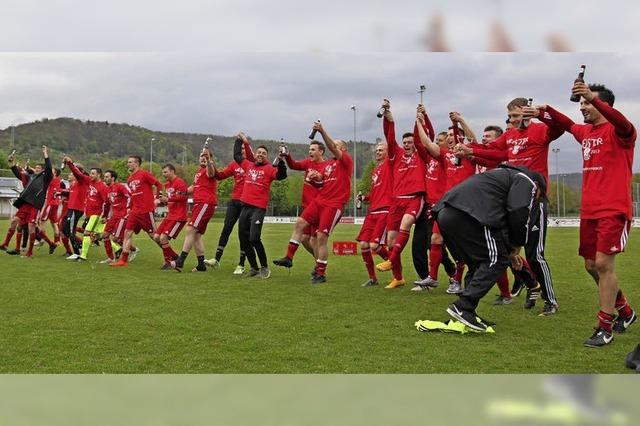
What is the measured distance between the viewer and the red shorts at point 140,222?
A: 12.3m

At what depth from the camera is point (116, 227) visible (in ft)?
42.8

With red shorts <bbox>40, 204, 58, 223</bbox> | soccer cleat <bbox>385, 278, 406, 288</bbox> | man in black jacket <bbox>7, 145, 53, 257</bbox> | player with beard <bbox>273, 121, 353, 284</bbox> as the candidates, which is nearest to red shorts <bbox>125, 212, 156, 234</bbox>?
man in black jacket <bbox>7, 145, 53, 257</bbox>

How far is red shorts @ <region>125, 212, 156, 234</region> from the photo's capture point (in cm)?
1232

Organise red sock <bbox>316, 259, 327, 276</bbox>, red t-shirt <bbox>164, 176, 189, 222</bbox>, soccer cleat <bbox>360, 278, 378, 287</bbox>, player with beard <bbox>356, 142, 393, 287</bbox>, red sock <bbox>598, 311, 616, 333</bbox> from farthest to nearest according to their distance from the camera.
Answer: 1. red t-shirt <bbox>164, 176, 189, 222</bbox>
2. red sock <bbox>316, 259, 327, 276</bbox>
3. player with beard <bbox>356, 142, 393, 287</bbox>
4. soccer cleat <bbox>360, 278, 378, 287</bbox>
5. red sock <bbox>598, 311, 616, 333</bbox>

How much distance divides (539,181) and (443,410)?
3.28 metres

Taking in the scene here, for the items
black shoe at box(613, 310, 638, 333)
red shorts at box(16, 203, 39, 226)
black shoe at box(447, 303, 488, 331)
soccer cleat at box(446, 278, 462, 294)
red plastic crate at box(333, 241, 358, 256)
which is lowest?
red plastic crate at box(333, 241, 358, 256)

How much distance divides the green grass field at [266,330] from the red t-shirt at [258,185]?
147 centimetres

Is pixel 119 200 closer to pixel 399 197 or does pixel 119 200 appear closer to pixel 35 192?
A: pixel 35 192

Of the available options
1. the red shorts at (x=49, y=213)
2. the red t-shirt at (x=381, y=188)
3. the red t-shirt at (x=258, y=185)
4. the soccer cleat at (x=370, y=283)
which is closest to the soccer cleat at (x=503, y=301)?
the soccer cleat at (x=370, y=283)

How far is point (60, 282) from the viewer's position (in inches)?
370

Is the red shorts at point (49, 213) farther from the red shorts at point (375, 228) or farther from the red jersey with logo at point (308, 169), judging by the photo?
the red shorts at point (375, 228)

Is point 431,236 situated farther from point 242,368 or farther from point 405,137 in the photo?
point 242,368

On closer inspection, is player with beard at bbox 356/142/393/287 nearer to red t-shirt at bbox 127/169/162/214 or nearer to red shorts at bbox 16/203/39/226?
red t-shirt at bbox 127/169/162/214

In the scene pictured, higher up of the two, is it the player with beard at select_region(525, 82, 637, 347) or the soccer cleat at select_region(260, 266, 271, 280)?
the player with beard at select_region(525, 82, 637, 347)
